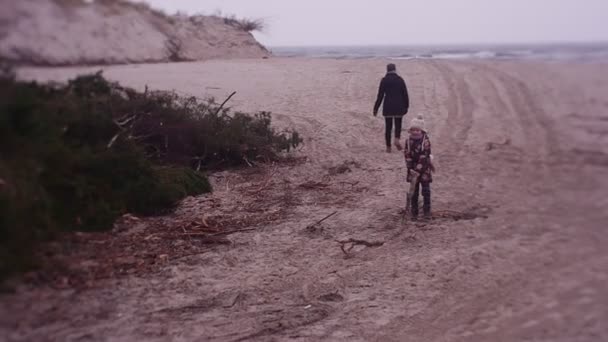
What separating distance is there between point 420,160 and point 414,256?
138 cm

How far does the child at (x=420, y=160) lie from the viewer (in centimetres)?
716

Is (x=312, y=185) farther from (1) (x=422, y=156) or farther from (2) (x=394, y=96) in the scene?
(2) (x=394, y=96)

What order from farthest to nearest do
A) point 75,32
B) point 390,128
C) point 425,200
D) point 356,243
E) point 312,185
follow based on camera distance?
point 390,128
point 312,185
point 425,200
point 356,243
point 75,32

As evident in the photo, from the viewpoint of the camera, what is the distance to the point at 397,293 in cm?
545

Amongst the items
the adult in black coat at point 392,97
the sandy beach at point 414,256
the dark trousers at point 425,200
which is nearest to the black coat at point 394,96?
the adult in black coat at point 392,97

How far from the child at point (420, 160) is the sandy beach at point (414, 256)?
0.34 m

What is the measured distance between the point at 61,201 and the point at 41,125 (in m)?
1.07

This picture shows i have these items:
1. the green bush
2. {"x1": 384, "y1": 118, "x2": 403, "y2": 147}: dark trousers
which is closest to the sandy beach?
the green bush

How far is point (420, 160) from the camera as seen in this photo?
283 inches

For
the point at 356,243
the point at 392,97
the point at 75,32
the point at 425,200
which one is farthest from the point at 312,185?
the point at 75,32

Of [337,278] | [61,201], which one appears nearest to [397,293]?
[337,278]

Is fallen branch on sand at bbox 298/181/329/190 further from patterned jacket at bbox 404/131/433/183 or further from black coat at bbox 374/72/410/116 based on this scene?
black coat at bbox 374/72/410/116

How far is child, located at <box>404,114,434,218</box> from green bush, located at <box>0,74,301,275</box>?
2.74m

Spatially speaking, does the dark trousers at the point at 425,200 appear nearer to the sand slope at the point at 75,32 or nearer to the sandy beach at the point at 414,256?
the sandy beach at the point at 414,256
